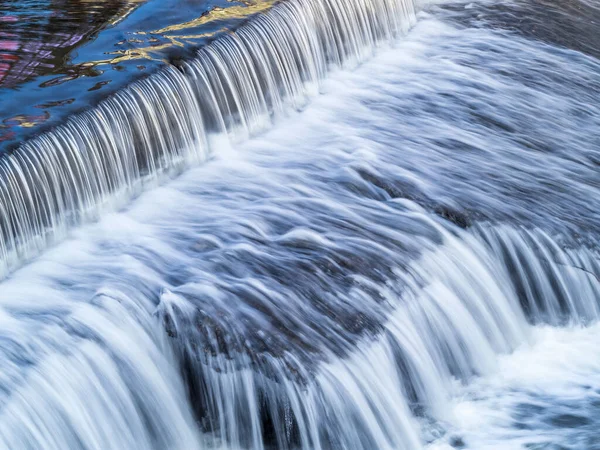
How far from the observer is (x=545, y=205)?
19.0ft

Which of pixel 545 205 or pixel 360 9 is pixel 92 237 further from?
pixel 360 9

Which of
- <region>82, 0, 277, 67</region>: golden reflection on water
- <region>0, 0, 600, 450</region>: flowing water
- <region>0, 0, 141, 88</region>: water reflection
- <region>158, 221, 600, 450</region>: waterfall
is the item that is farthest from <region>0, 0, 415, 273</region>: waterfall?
<region>158, 221, 600, 450</region>: waterfall

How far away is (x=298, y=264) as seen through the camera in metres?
4.91

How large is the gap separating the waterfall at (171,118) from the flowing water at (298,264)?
15 mm

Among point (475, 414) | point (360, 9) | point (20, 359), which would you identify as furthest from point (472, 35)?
point (20, 359)

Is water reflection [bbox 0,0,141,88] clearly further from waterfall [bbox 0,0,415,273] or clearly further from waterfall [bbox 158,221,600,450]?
waterfall [bbox 158,221,600,450]

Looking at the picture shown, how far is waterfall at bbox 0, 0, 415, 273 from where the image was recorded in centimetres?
506

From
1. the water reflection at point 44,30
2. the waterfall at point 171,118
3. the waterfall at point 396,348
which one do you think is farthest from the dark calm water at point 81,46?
the waterfall at point 396,348

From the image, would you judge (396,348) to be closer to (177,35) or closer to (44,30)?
(177,35)

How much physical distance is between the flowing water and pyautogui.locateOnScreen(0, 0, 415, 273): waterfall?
15 mm

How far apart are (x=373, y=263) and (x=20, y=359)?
5.81ft

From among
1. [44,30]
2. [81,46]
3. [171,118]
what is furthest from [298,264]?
[44,30]

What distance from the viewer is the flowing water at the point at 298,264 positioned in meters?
4.18

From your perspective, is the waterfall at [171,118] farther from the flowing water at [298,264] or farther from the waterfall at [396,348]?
the waterfall at [396,348]
